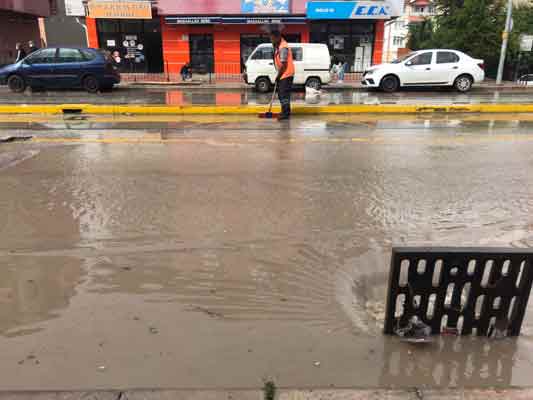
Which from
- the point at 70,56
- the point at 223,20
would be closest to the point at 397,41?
the point at 223,20

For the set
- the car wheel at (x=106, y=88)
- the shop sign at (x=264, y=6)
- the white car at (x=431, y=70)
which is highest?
the shop sign at (x=264, y=6)

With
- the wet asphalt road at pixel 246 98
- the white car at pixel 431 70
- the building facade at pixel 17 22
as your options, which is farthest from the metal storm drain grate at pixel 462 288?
the building facade at pixel 17 22

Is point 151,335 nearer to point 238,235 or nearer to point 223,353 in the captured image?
point 223,353

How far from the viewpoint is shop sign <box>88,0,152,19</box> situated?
945 inches

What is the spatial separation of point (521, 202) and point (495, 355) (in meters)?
3.03

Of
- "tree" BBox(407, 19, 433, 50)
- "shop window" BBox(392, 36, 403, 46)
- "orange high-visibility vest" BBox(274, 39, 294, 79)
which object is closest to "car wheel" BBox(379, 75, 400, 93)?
"orange high-visibility vest" BBox(274, 39, 294, 79)

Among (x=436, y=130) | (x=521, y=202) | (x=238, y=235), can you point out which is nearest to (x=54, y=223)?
(x=238, y=235)

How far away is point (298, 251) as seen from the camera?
4023 millimetres

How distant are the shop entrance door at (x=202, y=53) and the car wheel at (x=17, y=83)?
35.9 feet

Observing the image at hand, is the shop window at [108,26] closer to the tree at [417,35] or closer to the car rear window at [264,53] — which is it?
the car rear window at [264,53]

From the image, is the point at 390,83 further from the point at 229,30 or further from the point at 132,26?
the point at 132,26

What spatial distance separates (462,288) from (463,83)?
16959mm

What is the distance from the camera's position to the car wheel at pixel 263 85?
705 inches

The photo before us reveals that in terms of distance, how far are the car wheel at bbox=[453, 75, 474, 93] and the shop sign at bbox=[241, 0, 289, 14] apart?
1036 cm
